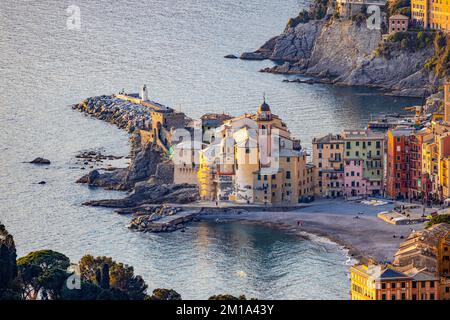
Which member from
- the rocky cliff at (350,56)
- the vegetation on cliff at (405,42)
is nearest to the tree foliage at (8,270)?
the rocky cliff at (350,56)

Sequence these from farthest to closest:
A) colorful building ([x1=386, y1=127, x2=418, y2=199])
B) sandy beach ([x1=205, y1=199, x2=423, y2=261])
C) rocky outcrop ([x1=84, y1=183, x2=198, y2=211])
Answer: rocky outcrop ([x1=84, y1=183, x2=198, y2=211]) < colorful building ([x1=386, y1=127, x2=418, y2=199]) < sandy beach ([x1=205, y1=199, x2=423, y2=261])

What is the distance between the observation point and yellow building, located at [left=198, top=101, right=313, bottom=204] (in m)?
66.9

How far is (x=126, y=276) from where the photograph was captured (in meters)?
51.2

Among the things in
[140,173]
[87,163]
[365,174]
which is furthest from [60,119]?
[365,174]

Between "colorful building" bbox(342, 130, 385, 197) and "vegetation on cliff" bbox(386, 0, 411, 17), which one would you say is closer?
"colorful building" bbox(342, 130, 385, 197)

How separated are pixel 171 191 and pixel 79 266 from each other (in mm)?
16750

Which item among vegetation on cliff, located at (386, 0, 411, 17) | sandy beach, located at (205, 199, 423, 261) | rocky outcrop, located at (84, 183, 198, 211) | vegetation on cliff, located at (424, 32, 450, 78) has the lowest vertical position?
sandy beach, located at (205, 199, 423, 261)

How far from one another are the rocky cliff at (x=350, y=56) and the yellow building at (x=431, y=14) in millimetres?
1878

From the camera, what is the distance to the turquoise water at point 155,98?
5741 centimetres

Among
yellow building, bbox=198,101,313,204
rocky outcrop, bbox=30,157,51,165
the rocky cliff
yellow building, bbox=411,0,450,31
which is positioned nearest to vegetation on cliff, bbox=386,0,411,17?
yellow building, bbox=411,0,450,31

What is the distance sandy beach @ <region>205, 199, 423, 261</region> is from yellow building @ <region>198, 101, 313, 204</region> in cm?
125

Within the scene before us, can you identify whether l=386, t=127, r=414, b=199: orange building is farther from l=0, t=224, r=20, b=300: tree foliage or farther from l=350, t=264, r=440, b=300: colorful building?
l=0, t=224, r=20, b=300: tree foliage

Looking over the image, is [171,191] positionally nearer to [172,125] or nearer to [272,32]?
[172,125]

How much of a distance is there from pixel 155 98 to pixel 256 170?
33.0 m
